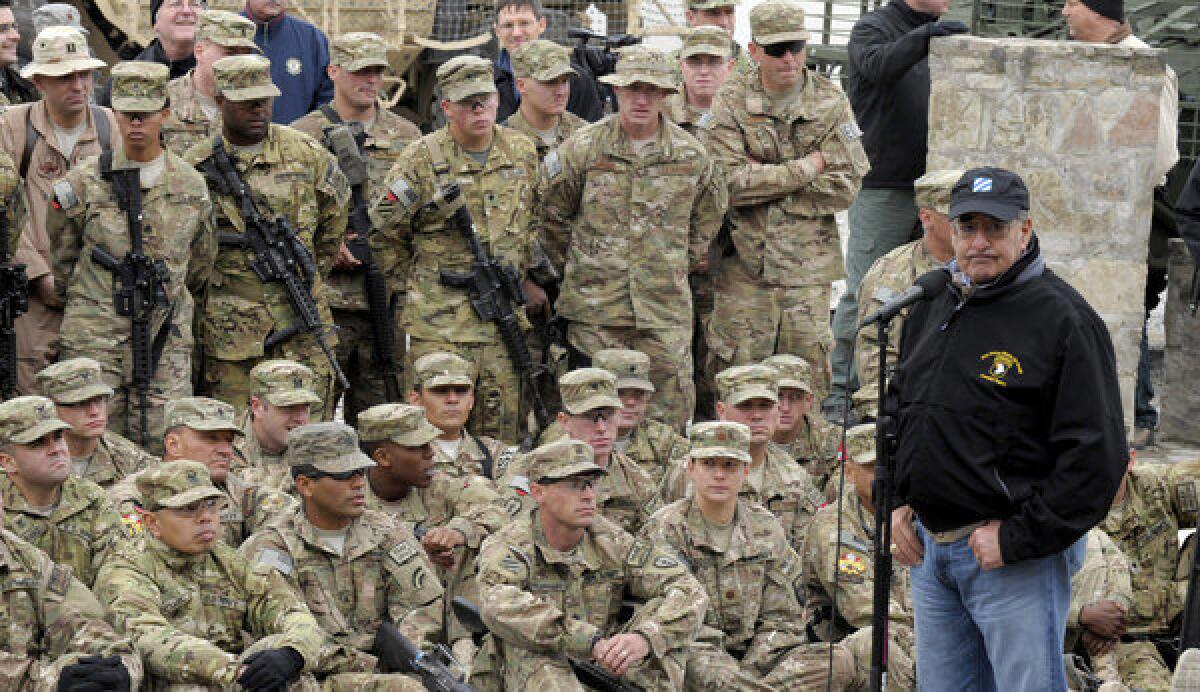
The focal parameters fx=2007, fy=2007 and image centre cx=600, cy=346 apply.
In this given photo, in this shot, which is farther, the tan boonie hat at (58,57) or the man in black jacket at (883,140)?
the man in black jacket at (883,140)

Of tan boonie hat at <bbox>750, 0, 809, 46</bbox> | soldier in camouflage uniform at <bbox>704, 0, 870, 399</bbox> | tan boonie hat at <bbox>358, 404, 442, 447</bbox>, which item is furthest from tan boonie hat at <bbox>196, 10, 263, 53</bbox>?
tan boonie hat at <bbox>750, 0, 809, 46</bbox>

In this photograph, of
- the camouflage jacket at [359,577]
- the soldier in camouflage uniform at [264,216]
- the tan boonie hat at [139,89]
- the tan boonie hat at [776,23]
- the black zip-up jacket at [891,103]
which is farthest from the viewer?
the black zip-up jacket at [891,103]

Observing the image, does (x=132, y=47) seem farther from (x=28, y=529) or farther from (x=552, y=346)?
(x=28, y=529)

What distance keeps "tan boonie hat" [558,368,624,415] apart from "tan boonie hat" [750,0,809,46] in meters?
2.00

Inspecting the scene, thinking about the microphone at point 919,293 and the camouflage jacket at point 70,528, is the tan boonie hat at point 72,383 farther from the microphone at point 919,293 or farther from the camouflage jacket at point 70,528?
the microphone at point 919,293

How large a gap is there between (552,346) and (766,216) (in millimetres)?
1237

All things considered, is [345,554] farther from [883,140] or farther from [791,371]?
[883,140]

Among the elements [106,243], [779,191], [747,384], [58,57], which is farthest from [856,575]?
[58,57]

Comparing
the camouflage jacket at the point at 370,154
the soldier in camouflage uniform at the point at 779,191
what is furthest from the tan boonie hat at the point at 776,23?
the camouflage jacket at the point at 370,154

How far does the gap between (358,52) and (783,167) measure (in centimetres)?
214

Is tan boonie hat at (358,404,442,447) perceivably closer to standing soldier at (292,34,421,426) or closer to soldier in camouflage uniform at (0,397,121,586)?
soldier in camouflage uniform at (0,397,121,586)

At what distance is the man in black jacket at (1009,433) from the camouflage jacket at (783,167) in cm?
410

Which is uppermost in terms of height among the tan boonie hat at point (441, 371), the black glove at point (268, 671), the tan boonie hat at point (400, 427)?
the tan boonie hat at point (400, 427)

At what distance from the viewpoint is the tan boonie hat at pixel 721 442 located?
792cm
